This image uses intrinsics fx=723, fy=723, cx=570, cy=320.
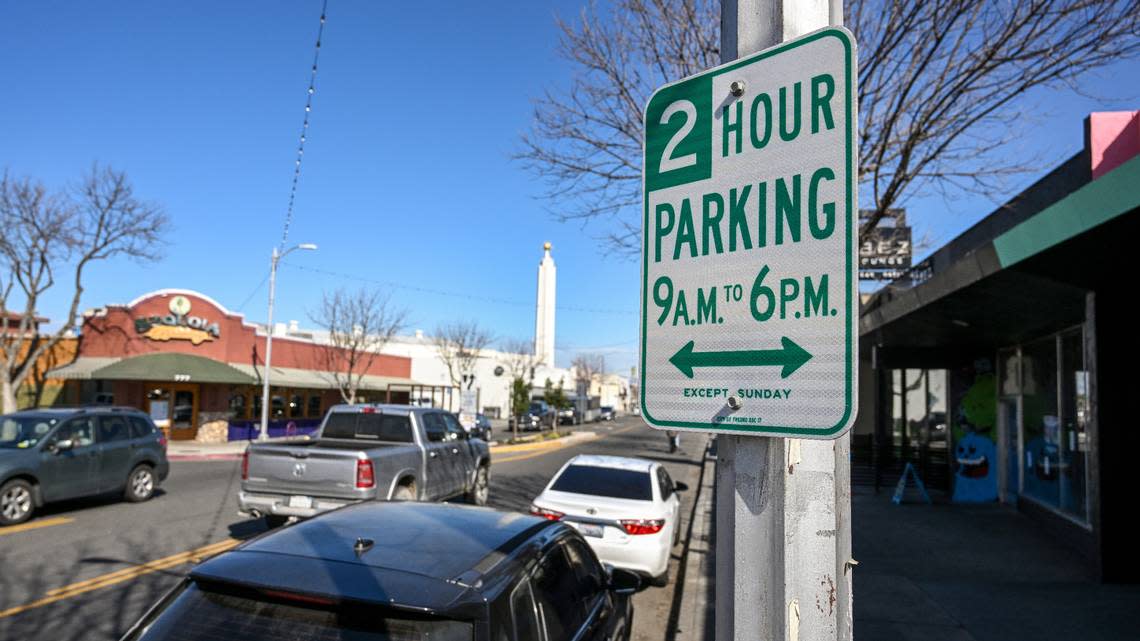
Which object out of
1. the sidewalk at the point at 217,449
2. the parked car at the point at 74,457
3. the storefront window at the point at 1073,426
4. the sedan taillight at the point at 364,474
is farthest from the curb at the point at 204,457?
the storefront window at the point at 1073,426

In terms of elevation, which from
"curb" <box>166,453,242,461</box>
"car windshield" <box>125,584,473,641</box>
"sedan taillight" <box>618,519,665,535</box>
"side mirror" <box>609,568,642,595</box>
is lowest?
"curb" <box>166,453,242,461</box>

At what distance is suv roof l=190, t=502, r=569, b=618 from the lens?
2.90 m

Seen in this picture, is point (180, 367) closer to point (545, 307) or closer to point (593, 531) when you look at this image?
point (593, 531)

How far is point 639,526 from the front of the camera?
8.37 m

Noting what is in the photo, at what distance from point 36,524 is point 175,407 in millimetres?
20296

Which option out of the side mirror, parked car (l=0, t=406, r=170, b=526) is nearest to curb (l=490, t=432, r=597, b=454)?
parked car (l=0, t=406, r=170, b=526)

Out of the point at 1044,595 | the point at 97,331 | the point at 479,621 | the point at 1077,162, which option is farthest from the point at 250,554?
the point at 97,331

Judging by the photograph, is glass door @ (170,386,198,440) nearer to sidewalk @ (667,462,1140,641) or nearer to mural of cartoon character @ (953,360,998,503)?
sidewalk @ (667,462,1140,641)

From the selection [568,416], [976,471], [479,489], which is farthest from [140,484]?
[568,416]

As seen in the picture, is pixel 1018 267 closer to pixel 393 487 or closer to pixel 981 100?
pixel 981 100

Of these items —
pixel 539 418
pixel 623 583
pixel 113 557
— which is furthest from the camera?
pixel 539 418

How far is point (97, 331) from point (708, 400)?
109 ft

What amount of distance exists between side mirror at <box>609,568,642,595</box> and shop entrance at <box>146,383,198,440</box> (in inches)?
1110

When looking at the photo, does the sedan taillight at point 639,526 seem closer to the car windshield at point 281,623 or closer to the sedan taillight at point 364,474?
the sedan taillight at point 364,474
